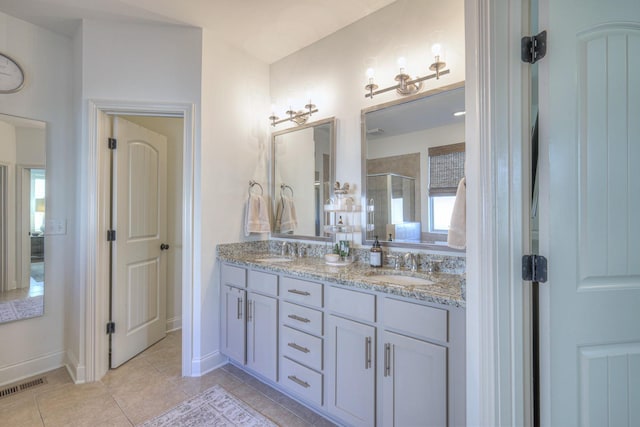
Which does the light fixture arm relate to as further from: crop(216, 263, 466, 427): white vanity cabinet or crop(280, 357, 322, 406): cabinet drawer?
crop(280, 357, 322, 406): cabinet drawer

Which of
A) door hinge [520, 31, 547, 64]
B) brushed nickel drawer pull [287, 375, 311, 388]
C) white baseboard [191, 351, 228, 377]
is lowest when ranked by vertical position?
white baseboard [191, 351, 228, 377]

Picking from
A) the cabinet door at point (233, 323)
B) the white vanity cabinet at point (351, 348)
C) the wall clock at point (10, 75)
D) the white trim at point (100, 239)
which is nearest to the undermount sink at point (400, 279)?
the white vanity cabinet at point (351, 348)

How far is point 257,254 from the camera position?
2.68 metres

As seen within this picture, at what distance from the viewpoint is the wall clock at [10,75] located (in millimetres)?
2100

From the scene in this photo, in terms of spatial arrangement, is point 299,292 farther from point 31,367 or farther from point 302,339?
Result: point 31,367

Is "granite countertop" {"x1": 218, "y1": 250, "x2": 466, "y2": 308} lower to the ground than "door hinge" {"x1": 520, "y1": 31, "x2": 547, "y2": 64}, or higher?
lower

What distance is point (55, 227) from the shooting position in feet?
7.66

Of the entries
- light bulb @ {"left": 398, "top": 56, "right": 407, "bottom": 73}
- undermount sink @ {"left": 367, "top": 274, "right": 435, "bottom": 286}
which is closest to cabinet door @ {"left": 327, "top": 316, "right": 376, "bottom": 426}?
undermount sink @ {"left": 367, "top": 274, "right": 435, "bottom": 286}

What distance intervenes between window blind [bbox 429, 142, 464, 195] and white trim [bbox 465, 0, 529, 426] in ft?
2.69

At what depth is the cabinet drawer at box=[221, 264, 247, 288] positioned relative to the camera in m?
2.22

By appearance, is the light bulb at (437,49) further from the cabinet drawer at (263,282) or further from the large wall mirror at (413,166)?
the cabinet drawer at (263,282)

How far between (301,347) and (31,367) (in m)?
2.18

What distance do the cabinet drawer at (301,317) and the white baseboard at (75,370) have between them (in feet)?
5.25

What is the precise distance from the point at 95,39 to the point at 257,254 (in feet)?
6.83
